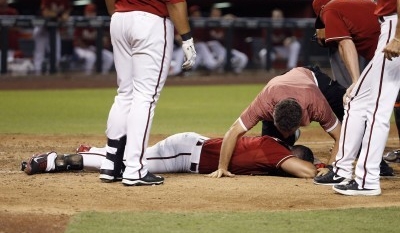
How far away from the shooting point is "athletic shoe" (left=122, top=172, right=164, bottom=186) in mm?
6031

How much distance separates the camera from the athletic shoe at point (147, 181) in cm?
603

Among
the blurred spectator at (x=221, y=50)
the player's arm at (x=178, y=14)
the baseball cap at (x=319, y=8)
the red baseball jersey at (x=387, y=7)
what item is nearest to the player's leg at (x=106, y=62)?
the blurred spectator at (x=221, y=50)

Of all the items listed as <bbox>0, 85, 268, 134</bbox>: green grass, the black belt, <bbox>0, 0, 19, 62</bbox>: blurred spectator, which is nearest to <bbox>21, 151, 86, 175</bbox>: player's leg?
the black belt

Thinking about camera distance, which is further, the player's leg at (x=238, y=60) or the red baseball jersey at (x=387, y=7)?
the player's leg at (x=238, y=60)

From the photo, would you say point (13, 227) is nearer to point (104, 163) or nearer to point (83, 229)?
point (83, 229)

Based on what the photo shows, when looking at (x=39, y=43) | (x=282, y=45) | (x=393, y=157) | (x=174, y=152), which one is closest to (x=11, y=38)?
(x=39, y=43)

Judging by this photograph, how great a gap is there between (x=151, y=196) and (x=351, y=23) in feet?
6.51

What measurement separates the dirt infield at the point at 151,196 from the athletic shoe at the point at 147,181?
0.18ft

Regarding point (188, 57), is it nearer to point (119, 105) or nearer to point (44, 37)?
point (119, 105)

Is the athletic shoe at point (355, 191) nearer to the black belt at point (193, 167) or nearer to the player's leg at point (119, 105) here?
the black belt at point (193, 167)

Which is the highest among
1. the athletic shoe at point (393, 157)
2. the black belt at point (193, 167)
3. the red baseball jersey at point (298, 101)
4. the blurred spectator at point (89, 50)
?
the red baseball jersey at point (298, 101)

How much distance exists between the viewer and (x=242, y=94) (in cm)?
1505

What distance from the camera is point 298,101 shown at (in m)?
6.19

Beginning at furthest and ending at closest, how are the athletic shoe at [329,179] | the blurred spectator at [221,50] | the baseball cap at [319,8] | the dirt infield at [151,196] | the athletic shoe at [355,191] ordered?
the blurred spectator at [221,50] < the baseball cap at [319,8] < the athletic shoe at [329,179] < the athletic shoe at [355,191] < the dirt infield at [151,196]
